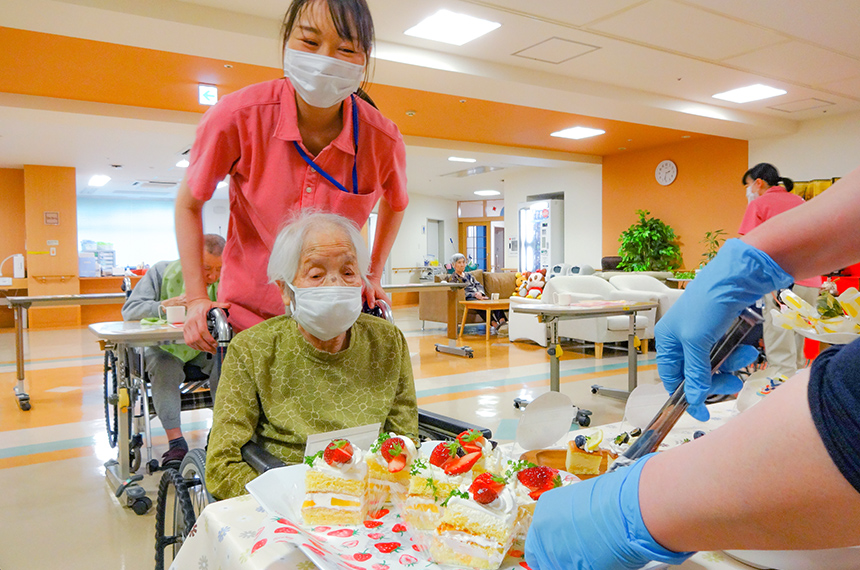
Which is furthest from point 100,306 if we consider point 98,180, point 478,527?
point 478,527

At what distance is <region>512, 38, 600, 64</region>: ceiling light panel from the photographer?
17.8ft

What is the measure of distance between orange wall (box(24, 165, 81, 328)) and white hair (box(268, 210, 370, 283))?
1106 centimetres

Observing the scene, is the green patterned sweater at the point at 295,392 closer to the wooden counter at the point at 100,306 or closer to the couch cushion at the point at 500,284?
the couch cushion at the point at 500,284

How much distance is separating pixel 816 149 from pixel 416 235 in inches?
371

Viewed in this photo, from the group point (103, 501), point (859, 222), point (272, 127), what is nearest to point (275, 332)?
point (272, 127)

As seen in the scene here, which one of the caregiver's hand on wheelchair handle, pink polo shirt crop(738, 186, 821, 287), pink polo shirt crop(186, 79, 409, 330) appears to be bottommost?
the caregiver's hand on wheelchair handle

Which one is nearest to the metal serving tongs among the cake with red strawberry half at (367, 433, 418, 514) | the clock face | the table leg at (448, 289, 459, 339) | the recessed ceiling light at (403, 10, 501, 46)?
the cake with red strawberry half at (367, 433, 418, 514)

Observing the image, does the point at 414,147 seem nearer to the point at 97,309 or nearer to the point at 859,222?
the point at 97,309

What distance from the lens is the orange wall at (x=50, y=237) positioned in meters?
10.4

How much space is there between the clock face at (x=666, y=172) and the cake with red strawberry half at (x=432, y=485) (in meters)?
9.98

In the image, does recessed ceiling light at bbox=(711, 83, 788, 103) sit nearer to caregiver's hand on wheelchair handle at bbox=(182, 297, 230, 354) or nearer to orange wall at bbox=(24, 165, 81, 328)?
caregiver's hand on wheelchair handle at bbox=(182, 297, 230, 354)

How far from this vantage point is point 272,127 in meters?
1.43

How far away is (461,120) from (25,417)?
596 cm

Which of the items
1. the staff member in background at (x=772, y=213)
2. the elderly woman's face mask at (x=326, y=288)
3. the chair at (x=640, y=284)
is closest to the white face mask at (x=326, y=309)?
the elderly woman's face mask at (x=326, y=288)
